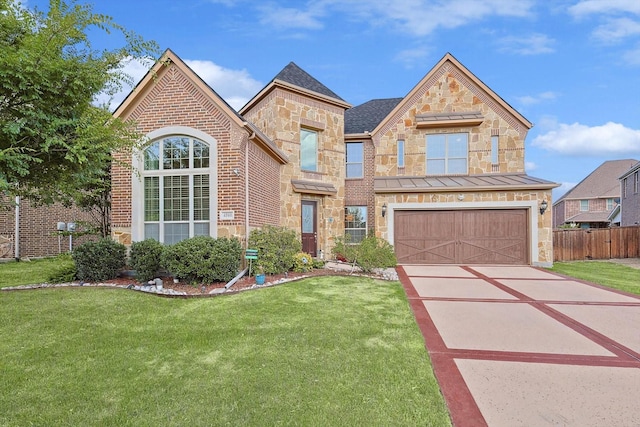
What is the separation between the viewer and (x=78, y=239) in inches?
584

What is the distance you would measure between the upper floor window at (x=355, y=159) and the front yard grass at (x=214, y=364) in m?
9.07

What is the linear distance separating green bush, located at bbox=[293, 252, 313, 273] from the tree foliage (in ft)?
18.8

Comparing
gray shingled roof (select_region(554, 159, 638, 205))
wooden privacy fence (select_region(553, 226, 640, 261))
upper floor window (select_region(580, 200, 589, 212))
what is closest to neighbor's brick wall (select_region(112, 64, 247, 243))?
wooden privacy fence (select_region(553, 226, 640, 261))

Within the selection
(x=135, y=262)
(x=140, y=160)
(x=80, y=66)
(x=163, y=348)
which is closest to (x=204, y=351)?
(x=163, y=348)

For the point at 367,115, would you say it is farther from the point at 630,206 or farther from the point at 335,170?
the point at 630,206

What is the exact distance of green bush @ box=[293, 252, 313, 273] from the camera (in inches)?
386

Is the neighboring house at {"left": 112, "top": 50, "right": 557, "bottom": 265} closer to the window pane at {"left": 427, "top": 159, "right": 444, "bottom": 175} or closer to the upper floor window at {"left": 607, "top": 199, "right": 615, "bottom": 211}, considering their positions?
the window pane at {"left": 427, "top": 159, "right": 444, "bottom": 175}

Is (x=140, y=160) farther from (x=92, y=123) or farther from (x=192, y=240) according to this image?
(x=92, y=123)

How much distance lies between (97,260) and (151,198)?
6.84ft

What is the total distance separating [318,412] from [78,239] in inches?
652

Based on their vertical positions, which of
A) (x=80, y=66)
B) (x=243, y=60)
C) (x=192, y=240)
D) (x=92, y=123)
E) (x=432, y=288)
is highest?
(x=243, y=60)

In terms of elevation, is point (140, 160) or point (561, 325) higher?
point (140, 160)

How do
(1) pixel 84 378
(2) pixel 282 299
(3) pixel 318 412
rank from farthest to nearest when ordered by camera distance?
1. (2) pixel 282 299
2. (1) pixel 84 378
3. (3) pixel 318 412

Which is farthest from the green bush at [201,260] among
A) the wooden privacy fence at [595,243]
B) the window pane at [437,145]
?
the wooden privacy fence at [595,243]
